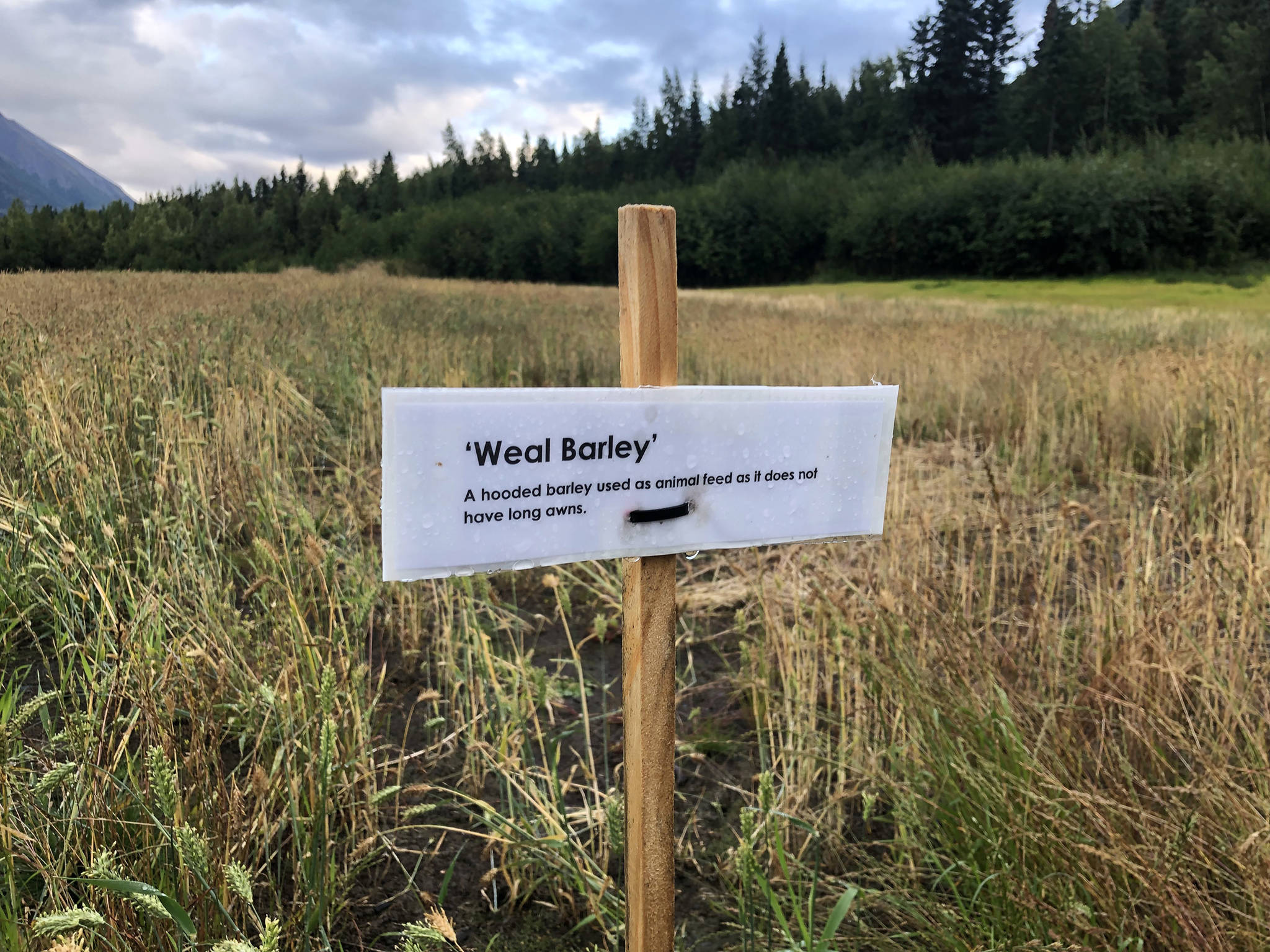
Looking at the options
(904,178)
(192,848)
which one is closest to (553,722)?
(192,848)

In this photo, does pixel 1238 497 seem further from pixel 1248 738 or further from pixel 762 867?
pixel 762 867

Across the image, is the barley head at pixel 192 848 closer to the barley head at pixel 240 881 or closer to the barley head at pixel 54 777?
the barley head at pixel 240 881

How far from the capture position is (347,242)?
5038 cm

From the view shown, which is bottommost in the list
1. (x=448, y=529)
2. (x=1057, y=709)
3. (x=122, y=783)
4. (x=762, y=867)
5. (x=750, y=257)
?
(x=762, y=867)

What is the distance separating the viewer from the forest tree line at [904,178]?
3162cm

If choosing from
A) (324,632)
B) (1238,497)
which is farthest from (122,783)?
(1238,497)

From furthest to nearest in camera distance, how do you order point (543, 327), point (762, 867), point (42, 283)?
point (543, 327) → point (42, 283) → point (762, 867)

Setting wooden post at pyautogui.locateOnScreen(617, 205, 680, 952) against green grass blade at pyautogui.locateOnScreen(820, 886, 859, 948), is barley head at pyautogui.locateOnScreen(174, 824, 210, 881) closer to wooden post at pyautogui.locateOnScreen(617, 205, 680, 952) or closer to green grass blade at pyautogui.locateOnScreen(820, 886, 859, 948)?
wooden post at pyautogui.locateOnScreen(617, 205, 680, 952)

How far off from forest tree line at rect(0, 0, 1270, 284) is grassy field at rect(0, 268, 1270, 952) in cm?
1010

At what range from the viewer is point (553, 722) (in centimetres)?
213

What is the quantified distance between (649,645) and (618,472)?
0.26 meters

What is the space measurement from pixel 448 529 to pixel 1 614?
2.11 m

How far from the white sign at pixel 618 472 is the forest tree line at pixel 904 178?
466 inches

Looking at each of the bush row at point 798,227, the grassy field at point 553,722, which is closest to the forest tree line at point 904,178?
the bush row at point 798,227
